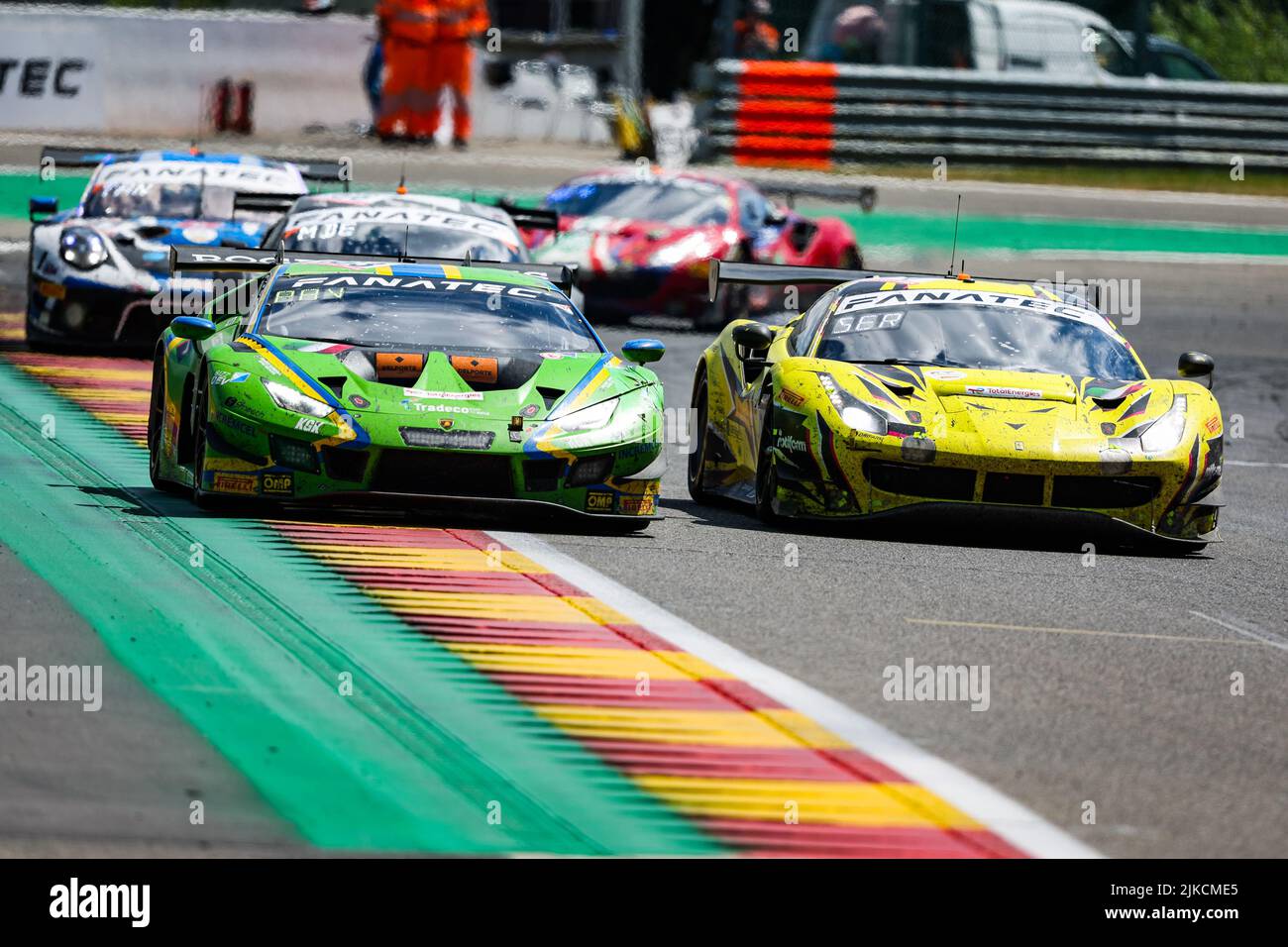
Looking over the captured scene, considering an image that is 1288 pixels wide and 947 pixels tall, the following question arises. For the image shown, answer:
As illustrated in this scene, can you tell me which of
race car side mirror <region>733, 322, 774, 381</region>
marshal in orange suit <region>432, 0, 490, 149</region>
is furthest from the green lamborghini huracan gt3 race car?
marshal in orange suit <region>432, 0, 490, 149</region>

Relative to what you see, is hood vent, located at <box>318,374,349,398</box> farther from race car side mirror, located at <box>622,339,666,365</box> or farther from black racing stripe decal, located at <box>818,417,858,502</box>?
black racing stripe decal, located at <box>818,417,858,502</box>

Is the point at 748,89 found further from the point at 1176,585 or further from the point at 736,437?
the point at 1176,585

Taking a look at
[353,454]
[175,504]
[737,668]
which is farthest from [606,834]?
[175,504]

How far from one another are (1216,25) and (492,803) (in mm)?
30606

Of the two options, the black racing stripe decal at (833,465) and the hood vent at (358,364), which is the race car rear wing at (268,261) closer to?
the hood vent at (358,364)

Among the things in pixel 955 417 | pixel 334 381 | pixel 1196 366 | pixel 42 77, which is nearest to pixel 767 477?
pixel 955 417

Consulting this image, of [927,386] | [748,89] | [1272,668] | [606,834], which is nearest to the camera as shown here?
[606,834]

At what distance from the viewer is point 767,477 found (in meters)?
11.2

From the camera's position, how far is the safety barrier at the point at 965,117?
29906mm

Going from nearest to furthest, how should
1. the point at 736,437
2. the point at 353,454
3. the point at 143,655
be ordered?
the point at 143,655
the point at 353,454
the point at 736,437

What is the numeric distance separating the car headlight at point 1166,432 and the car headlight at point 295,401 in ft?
11.4

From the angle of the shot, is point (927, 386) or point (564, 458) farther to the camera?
point (927, 386)

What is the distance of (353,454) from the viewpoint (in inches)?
388

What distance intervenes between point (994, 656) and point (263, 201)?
32.0 ft
